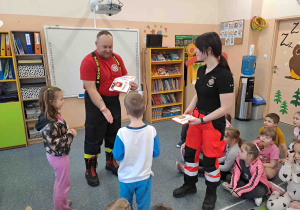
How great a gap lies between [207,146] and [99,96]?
3.71 feet

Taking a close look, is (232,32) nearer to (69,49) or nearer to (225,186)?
(69,49)

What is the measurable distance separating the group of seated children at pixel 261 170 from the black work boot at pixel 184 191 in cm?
38

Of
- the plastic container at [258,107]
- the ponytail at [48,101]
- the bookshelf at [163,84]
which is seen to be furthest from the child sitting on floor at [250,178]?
the plastic container at [258,107]

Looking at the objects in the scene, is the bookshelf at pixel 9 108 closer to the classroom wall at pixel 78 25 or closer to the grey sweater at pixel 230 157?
the classroom wall at pixel 78 25

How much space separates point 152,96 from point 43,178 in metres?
2.72

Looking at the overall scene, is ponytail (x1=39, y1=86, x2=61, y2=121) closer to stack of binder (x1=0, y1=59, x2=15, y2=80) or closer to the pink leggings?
the pink leggings

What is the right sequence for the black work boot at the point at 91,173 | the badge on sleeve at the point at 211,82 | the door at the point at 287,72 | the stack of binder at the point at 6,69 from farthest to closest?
the door at the point at 287,72
the stack of binder at the point at 6,69
the black work boot at the point at 91,173
the badge on sleeve at the point at 211,82

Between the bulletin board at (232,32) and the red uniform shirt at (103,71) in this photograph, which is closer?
the red uniform shirt at (103,71)

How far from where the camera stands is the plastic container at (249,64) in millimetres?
4660

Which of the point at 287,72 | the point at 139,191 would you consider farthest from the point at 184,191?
the point at 287,72

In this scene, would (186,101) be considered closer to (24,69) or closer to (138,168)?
(24,69)

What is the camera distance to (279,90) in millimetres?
4590

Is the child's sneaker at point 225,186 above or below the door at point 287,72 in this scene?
below

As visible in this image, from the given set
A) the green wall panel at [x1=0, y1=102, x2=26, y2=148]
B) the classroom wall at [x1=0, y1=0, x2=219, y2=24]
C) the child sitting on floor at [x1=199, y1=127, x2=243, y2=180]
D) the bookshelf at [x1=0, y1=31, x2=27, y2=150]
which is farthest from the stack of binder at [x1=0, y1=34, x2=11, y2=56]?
the child sitting on floor at [x1=199, y1=127, x2=243, y2=180]
